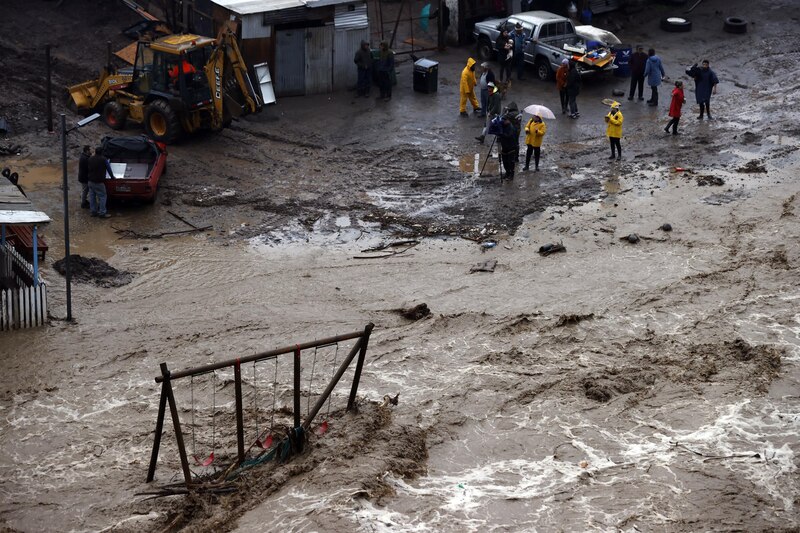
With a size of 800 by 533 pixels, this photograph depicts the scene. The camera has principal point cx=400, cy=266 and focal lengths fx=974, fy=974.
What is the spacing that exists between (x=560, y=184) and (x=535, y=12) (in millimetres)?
8786

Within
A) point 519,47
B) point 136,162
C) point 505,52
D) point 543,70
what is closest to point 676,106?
point 543,70

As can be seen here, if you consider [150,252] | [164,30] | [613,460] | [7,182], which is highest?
[164,30]

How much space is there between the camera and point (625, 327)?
46.2ft

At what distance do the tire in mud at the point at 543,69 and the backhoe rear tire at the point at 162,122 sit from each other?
9.75 metres

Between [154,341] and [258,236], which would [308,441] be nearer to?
[154,341]

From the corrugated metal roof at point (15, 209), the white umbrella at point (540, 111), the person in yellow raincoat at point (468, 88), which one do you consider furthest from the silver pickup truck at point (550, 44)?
the corrugated metal roof at point (15, 209)

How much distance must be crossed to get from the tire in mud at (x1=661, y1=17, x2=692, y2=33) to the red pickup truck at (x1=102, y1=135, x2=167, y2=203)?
1647cm

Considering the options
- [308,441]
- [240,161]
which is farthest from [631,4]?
[308,441]

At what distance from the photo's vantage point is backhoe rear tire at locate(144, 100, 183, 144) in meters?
20.2

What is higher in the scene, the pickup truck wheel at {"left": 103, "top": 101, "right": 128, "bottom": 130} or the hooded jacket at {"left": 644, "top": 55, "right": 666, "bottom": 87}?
the hooded jacket at {"left": 644, "top": 55, "right": 666, "bottom": 87}

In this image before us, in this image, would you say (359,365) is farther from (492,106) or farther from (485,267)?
(492,106)

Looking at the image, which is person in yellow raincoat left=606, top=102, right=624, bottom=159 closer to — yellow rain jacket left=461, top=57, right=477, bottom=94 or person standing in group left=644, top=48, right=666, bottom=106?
person standing in group left=644, top=48, right=666, bottom=106

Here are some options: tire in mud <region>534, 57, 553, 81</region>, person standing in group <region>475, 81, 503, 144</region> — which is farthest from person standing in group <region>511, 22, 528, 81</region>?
person standing in group <region>475, 81, 503, 144</region>

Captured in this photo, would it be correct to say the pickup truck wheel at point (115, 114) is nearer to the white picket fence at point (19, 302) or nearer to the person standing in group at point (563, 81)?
the white picket fence at point (19, 302)
